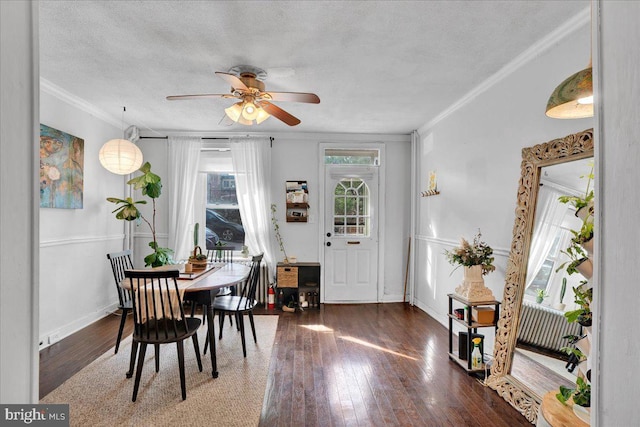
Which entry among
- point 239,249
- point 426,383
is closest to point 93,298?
point 239,249

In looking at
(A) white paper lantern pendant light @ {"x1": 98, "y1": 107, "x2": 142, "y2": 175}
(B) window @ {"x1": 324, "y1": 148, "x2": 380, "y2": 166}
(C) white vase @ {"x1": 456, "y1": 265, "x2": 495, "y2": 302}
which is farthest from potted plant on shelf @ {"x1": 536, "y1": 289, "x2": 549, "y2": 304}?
(A) white paper lantern pendant light @ {"x1": 98, "y1": 107, "x2": 142, "y2": 175}

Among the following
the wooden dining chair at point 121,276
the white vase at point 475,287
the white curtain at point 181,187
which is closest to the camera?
the white vase at point 475,287

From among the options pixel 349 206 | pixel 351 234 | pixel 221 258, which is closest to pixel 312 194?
pixel 349 206

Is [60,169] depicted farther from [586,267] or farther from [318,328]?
[586,267]

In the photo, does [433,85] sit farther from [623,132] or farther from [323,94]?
[623,132]

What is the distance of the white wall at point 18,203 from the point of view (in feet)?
2.14

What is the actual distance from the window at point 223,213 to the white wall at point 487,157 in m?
2.75

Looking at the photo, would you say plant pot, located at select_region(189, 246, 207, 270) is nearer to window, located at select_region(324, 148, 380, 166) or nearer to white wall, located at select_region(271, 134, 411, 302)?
white wall, located at select_region(271, 134, 411, 302)

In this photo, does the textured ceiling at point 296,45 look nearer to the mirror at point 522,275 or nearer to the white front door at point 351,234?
the mirror at point 522,275

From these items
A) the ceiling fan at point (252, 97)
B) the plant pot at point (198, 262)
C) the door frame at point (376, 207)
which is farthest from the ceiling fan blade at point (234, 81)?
the door frame at point (376, 207)

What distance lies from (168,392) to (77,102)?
3249 millimetres

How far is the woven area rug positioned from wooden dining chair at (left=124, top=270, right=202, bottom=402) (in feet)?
0.42

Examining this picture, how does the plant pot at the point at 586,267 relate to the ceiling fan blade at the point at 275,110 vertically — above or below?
below

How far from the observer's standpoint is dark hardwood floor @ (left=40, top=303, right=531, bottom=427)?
2.34 meters
